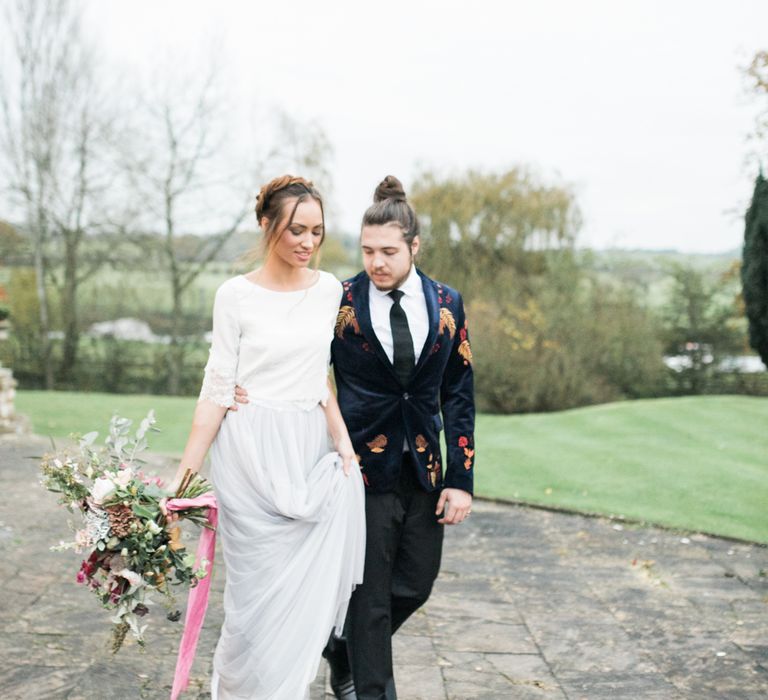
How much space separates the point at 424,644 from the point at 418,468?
1.42 m

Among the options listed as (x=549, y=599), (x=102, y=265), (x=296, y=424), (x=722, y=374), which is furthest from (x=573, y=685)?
(x=102, y=265)

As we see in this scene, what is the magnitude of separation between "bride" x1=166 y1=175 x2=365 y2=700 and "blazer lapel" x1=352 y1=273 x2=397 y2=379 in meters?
0.12

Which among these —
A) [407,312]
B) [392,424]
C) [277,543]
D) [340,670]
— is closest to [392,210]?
[407,312]

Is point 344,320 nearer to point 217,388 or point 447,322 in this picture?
point 447,322

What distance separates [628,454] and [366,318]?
728 cm

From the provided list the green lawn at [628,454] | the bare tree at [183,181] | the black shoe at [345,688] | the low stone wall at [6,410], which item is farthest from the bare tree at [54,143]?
the black shoe at [345,688]

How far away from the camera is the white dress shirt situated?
10.5ft

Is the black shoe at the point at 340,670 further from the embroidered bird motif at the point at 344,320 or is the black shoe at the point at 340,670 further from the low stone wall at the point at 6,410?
the low stone wall at the point at 6,410

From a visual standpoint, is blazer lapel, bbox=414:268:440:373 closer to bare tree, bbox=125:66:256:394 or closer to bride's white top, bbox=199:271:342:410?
bride's white top, bbox=199:271:342:410

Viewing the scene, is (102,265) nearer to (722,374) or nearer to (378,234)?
(722,374)

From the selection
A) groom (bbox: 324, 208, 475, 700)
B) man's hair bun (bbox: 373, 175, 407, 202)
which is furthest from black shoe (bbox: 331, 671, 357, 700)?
man's hair bun (bbox: 373, 175, 407, 202)

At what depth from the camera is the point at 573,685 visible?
12.6 ft

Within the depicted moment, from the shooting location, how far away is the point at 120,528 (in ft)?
8.98

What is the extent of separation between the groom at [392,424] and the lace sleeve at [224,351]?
38 cm
